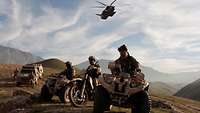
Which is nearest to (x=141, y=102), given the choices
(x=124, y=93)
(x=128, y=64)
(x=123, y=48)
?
(x=124, y=93)

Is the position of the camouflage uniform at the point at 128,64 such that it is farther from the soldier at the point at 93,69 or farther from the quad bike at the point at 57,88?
the quad bike at the point at 57,88

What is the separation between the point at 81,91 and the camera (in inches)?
726

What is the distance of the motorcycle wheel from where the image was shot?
1811 cm

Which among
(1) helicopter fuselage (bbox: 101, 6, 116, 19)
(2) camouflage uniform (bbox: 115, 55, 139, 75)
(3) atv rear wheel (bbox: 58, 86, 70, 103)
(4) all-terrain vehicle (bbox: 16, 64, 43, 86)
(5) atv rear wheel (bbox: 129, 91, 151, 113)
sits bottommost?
(5) atv rear wheel (bbox: 129, 91, 151, 113)

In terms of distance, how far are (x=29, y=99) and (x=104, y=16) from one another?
33.4m

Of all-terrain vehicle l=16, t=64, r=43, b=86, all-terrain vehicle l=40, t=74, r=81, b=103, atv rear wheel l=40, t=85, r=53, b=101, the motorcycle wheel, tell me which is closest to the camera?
the motorcycle wheel

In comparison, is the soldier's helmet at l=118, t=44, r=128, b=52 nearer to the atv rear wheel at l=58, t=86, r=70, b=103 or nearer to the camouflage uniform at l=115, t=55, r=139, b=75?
the camouflage uniform at l=115, t=55, r=139, b=75

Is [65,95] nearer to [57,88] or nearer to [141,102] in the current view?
[57,88]

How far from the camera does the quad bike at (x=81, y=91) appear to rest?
18.2 m

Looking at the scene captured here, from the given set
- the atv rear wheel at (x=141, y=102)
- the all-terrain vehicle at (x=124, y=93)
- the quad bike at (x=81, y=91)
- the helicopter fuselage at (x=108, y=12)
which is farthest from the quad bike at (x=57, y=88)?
the helicopter fuselage at (x=108, y=12)

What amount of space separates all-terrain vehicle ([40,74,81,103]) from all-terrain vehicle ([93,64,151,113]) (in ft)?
16.9

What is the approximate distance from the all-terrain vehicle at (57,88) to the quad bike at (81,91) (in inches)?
24.9

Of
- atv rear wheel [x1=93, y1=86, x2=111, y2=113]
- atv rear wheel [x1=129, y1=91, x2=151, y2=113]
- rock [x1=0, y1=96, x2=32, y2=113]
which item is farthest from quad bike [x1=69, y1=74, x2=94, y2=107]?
atv rear wheel [x1=129, y1=91, x2=151, y2=113]

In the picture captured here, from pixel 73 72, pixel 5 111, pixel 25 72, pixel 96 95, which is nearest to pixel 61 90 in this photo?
pixel 73 72
